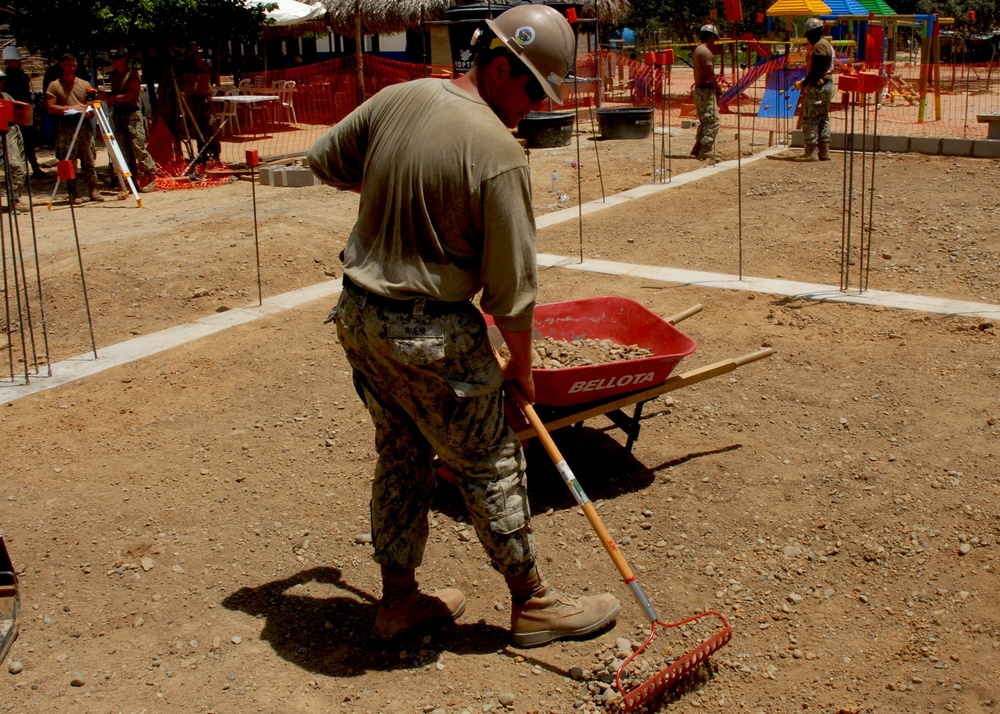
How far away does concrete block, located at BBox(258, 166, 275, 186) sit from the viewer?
12.5 metres

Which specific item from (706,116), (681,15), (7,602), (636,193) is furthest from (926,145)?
(681,15)

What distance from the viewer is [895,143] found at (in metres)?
13.6

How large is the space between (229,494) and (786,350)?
11.2 ft

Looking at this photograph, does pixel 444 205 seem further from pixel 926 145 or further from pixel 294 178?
pixel 926 145

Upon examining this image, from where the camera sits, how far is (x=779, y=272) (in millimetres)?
7770

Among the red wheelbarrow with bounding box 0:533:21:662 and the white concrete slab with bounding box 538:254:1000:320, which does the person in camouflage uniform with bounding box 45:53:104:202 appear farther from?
the red wheelbarrow with bounding box 0:533:21:662

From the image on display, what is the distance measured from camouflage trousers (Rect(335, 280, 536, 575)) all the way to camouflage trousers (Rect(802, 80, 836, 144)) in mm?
11297

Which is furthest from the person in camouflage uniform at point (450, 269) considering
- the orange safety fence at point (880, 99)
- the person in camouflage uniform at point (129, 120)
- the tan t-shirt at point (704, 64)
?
the orange safety fence at point (880, 99)

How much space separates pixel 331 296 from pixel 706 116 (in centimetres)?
833

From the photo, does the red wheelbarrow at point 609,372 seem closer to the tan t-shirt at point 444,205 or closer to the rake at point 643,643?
the rake at point 643,643

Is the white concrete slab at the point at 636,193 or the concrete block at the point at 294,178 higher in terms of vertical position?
the concrete block at the point at 294,178

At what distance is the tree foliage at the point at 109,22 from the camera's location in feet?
42.4

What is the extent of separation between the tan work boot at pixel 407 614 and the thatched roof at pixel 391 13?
2013 centimetres

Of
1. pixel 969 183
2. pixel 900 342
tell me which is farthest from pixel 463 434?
pixel 969 183
